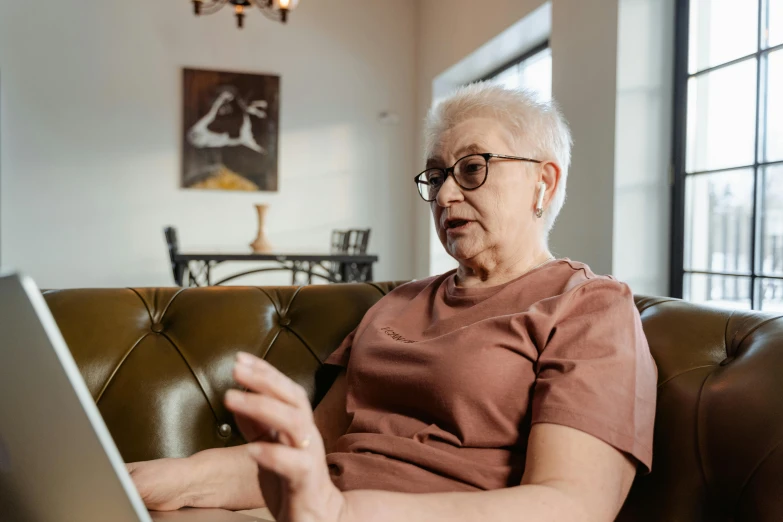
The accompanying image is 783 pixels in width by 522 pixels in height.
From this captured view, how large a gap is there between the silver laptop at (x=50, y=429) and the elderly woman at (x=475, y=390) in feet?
0.34

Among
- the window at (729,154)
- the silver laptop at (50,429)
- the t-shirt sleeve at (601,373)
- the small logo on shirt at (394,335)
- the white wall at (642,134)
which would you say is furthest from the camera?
the white wall at (642,134)

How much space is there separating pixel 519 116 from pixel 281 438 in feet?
2.80

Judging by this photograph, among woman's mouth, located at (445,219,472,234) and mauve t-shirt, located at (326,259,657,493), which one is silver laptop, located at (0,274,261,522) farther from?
woman's mouth, located at (445,219,472,234)

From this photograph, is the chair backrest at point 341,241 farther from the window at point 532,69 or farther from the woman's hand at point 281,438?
the woman's hand at point 281,438

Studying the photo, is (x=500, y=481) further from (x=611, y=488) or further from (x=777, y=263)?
(x=777, y=263)

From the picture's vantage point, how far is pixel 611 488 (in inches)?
35.2

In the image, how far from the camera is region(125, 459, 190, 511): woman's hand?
110 cm

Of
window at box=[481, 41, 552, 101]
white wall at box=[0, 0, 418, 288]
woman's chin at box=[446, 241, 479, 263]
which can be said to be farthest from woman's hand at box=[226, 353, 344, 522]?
white wall at box=[0, 0, 418, 288]

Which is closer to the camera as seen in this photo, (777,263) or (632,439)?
(632,439)

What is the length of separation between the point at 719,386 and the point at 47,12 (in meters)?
6.60

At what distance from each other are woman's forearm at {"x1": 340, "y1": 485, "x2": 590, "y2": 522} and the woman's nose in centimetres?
58

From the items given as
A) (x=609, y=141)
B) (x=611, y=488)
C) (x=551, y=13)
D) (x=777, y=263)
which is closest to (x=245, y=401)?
(x=611, y=488)

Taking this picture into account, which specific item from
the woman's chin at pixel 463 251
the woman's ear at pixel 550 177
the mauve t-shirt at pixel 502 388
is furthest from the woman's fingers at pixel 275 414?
the woman's ear at pixel 550 177

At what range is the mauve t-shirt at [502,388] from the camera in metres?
0.93
